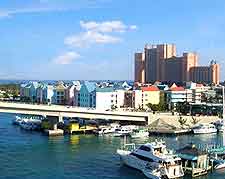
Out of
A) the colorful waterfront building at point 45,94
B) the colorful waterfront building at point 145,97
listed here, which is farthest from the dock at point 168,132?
the colorful waterfront building at point 45,94

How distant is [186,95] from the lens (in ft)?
132

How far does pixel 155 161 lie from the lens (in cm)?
1439

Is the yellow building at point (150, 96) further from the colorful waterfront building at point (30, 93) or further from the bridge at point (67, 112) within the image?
the colorful waterfront building at point (30, 93)

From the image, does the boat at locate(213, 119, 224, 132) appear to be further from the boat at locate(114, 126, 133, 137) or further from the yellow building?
the yellow building

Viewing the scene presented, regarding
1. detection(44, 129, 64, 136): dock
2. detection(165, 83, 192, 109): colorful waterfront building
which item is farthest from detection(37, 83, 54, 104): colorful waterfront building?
detection(44, 129, 64, 136): dock

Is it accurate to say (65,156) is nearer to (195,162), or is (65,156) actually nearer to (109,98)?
(195,162)

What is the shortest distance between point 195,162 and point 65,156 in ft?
16.4

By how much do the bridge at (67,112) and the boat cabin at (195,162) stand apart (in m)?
10.9

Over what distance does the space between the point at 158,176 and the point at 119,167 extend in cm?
202

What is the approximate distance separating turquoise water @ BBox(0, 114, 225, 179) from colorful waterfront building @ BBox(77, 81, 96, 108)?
10342 mm

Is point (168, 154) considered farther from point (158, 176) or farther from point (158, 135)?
point (158, 135)

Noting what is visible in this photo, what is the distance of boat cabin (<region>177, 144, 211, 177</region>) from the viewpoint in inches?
579

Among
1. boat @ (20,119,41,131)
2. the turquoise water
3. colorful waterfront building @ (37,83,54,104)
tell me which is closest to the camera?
the turquoise water

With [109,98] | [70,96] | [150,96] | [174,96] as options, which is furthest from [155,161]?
[70,96]
